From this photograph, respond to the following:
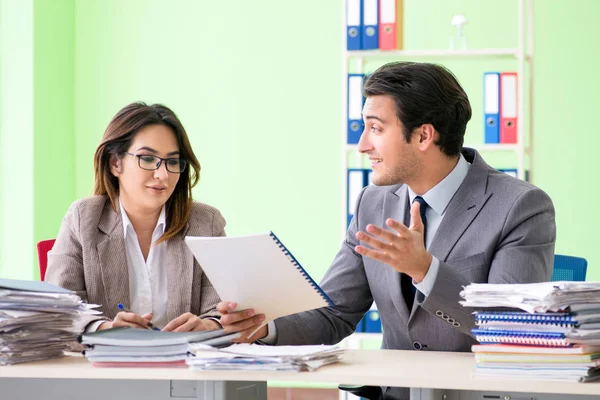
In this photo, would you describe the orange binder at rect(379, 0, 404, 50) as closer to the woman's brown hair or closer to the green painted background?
the green painted background

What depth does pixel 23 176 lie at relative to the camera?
4.52 meters

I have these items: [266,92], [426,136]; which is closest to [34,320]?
[426,136]

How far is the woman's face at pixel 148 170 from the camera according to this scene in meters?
2.41

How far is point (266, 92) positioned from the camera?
5.01m

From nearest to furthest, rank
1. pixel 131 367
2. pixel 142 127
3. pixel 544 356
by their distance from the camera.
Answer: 1. pixel 544 356
2. pixel 131 367
3. pixel 142 127

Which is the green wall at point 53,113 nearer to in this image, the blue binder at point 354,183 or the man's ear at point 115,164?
the blue binder at point 354,183

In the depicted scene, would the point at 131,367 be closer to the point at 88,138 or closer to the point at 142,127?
the point at 142,127

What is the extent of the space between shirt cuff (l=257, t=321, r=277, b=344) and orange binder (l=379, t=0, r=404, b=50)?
7.19 ft

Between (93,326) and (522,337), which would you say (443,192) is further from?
(93,326)

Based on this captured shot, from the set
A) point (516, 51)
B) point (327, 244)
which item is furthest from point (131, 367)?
point (327, 244)

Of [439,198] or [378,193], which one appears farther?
[378,193]

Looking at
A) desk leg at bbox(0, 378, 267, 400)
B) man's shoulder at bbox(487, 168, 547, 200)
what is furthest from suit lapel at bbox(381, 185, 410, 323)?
desk leg at bbox(0, 378, 267, 400)

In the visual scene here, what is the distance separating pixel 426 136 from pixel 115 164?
3.04 feet

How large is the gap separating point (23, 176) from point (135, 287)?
2371 mm
